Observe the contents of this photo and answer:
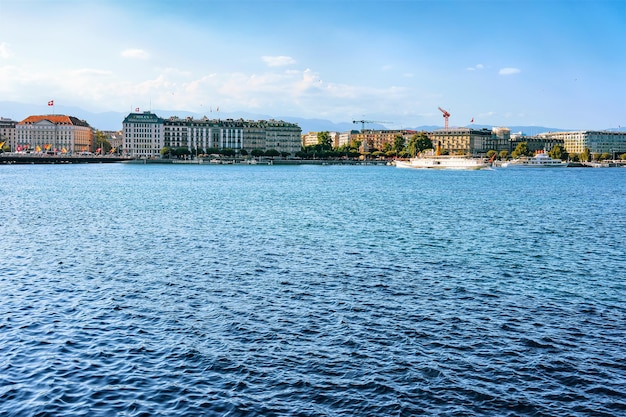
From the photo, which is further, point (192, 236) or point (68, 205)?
point (68, 205)

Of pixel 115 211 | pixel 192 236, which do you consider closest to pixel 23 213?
pixel 115 211

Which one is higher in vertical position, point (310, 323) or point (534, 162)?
point (534, 162)

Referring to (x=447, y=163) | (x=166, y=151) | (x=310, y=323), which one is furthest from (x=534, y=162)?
(x=310, y=323)

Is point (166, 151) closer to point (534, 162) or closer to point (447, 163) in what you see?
point (447, 163)

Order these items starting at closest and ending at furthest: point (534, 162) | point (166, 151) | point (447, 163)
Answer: point (447, 163)
point (534, 162)
point (166, 151)

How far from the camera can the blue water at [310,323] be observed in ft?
39.0

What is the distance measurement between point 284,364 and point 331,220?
27.0m

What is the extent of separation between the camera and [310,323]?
644 inches

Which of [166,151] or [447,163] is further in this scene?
[166,151]

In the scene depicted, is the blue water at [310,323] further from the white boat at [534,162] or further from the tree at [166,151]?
the tree at [166,151]

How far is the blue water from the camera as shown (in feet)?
39.0

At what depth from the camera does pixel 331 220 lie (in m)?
40.2

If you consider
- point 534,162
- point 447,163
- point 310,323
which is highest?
point 534,162

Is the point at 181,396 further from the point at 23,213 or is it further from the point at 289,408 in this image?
the point at 23,213
